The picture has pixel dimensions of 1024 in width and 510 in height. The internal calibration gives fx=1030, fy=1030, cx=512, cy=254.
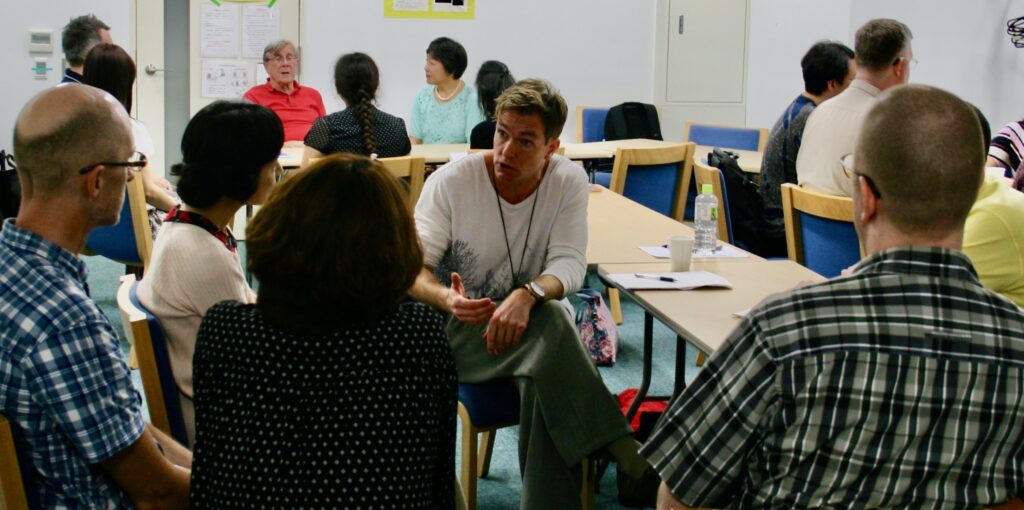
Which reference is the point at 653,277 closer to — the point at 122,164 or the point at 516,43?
the point at 122,164

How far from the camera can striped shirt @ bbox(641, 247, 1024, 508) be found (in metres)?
1.32

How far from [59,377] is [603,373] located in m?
2.95

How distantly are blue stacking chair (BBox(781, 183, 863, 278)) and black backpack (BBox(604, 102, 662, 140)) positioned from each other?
13.5 feet

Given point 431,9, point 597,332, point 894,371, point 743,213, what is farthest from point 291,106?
point 894,371

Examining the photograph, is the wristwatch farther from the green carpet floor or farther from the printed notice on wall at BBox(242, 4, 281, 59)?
the printed notice on wall at BBox(242, 4, 281, 59)

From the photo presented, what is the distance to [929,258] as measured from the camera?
4.41 ft

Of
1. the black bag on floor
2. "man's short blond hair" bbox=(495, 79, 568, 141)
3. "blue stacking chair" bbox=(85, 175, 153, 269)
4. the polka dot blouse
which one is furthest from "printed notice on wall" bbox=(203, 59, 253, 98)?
the polka dot blouse

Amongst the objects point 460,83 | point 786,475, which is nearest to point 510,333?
point 786,475

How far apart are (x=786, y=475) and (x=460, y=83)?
17.8 ft

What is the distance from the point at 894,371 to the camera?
1316 mm

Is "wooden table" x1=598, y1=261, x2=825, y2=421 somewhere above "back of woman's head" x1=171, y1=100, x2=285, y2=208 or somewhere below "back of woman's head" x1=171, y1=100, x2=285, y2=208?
below

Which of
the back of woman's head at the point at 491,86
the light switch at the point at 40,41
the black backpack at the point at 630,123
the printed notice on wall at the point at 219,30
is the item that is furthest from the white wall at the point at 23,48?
the black backpack at the point at 630,123

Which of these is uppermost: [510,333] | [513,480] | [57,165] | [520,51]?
[520,51]

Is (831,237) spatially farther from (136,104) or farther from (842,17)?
(136,104)
